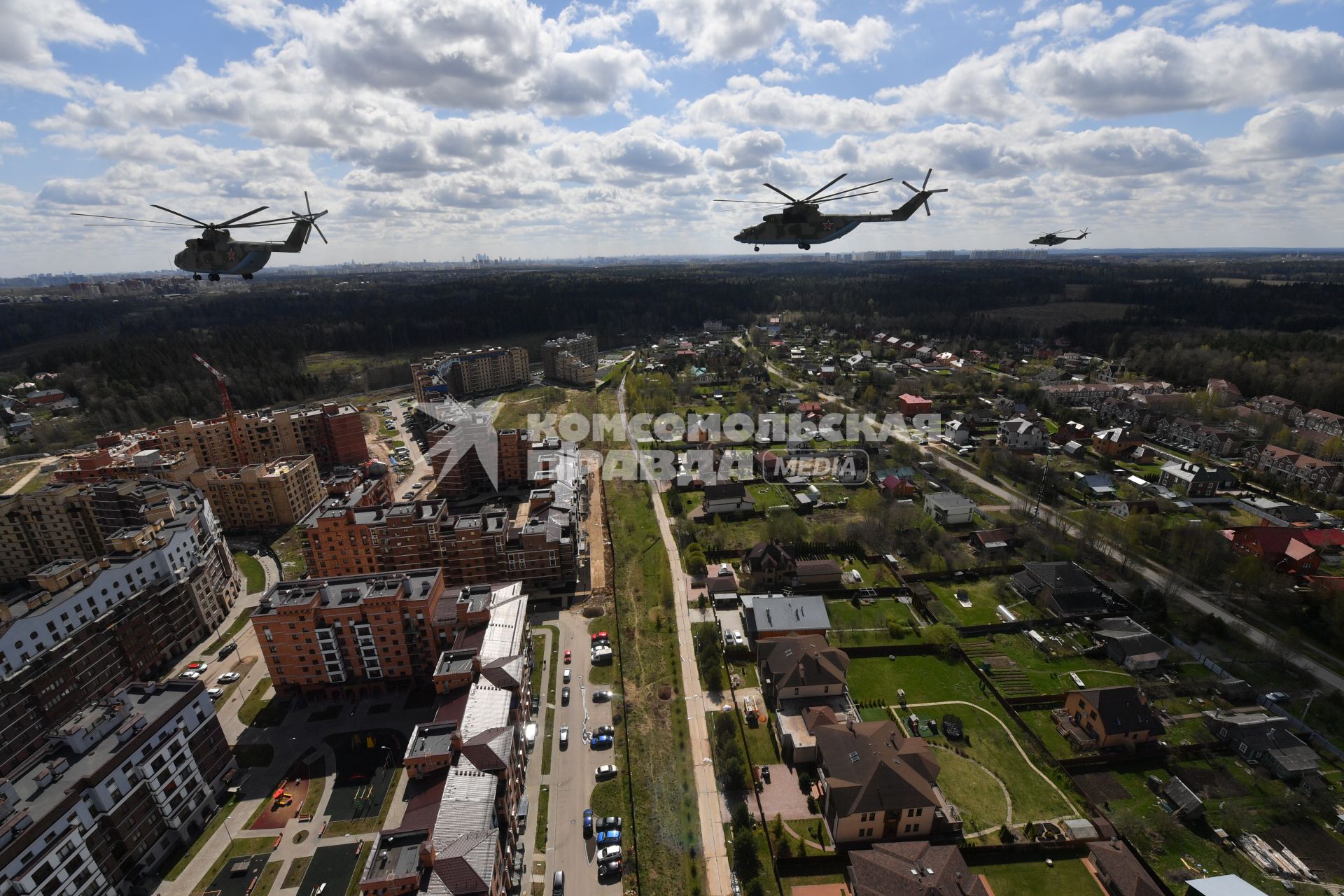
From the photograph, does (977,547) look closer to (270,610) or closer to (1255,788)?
(1255,788)

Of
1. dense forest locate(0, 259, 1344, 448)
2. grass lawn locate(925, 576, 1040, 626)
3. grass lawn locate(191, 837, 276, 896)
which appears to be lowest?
grass lawn locate(191, 837, 276, 896)

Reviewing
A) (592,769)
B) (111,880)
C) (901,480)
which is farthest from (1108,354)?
(111,880)

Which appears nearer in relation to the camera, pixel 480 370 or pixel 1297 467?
pixel 1297 467

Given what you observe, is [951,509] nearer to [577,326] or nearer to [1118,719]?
[1118,719]

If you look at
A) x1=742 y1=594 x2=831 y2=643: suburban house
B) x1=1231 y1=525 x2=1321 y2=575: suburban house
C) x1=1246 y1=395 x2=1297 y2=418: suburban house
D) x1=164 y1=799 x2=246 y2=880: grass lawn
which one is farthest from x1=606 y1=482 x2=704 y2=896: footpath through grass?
x1=1246 y1=395 x2=1297 y2=418: suburban house

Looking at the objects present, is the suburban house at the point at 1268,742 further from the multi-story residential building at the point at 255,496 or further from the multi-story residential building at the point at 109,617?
the multi-story residential building at the point at 255,496

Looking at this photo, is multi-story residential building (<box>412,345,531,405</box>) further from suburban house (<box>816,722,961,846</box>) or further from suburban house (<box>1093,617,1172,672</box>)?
suburban house (<box>1093,617,1172,672</box>)

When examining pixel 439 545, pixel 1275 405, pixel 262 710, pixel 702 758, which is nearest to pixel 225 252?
pixel 439 545
